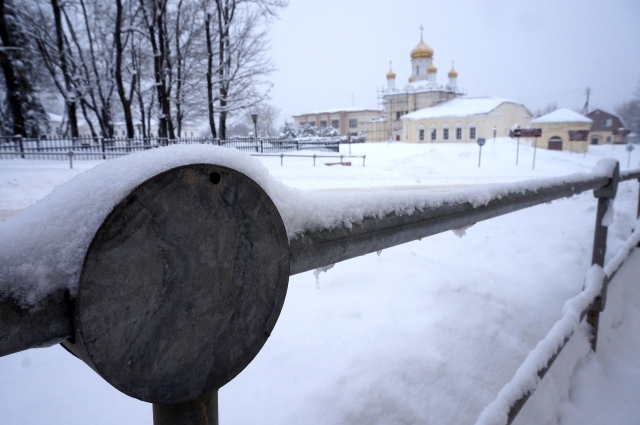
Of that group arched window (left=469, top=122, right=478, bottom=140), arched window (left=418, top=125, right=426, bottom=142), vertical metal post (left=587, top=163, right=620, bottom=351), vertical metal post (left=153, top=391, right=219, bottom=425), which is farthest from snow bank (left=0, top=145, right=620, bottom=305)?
arched window (left=418, top=125, right=426, bottom=142)

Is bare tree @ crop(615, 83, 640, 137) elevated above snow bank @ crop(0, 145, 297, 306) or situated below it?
above

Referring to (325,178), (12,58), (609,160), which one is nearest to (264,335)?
(609,160)

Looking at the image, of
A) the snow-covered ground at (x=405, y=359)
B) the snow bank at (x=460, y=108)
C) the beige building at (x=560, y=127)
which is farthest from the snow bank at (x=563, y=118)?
the snow-covered ground at (x=405, y=359)

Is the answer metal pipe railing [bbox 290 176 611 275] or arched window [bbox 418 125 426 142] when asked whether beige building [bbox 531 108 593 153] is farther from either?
metal pipe railing [bbox 290 176 611 275]

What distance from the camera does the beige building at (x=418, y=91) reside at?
53.8 m

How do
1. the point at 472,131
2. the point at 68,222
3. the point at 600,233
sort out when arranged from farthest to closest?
the point at 472,131 < the point at 600,233 < the point at 68,222

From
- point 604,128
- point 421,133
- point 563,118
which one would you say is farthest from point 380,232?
point 604,128

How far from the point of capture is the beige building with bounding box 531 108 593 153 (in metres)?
44.1

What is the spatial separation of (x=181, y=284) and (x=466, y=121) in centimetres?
5130

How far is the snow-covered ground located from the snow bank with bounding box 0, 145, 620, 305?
1.12 metres

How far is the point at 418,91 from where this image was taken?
54281 mm

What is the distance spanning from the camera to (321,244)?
744 millimetres

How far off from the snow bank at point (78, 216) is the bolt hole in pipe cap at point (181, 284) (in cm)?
2

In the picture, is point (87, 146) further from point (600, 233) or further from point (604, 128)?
point (604, 128)
